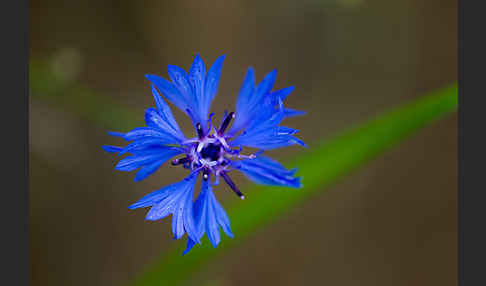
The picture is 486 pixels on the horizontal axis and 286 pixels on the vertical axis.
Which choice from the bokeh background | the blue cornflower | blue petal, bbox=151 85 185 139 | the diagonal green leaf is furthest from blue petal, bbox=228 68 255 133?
the bokeh background

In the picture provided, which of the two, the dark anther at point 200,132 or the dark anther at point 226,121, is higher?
the dark anther at point 226,121

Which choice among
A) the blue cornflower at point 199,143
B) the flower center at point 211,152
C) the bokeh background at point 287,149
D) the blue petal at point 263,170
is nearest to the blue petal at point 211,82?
the blue cornflower at point 199,143

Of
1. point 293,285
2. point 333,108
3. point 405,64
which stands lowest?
point 293,285

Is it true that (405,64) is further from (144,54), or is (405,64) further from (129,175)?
(129,175)

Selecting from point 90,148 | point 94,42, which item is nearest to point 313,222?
point 90,148

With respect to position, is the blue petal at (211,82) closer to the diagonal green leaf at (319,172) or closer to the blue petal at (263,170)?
the blue petal at (263,170)

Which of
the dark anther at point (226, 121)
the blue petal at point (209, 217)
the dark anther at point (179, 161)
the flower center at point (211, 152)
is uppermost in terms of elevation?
the dark anther at point (226, 121)

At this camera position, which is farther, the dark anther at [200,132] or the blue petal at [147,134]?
the dark anther at [200,132]
